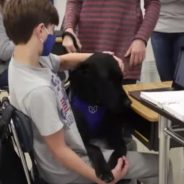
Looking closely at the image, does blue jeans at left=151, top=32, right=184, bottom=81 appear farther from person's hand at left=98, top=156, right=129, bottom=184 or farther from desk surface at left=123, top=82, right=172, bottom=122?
person's hand at left=98, top=156, right=129, bottom=184

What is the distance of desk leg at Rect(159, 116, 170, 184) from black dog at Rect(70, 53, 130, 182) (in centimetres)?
15

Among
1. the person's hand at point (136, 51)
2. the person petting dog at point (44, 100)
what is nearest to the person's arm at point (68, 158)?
the person petting dog at point (44, 100)

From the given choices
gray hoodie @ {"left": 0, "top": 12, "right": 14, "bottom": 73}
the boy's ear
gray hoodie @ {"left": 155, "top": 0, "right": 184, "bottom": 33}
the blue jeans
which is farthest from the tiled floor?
the boy's ear

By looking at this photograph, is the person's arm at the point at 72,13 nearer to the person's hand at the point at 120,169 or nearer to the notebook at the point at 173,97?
the notebook at the point at 173,97

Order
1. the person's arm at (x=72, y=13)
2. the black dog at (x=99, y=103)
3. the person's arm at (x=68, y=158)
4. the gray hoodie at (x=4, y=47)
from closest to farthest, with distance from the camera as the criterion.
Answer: the person's arm at (x=68, y=158) → the black dog at (x=99, y=103) → the person's arm at (x=72, y=13) → the gray hoodie at (x=4, y=47)

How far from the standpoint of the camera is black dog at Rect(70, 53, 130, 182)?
152 centimetres

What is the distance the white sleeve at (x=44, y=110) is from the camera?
1.35 m

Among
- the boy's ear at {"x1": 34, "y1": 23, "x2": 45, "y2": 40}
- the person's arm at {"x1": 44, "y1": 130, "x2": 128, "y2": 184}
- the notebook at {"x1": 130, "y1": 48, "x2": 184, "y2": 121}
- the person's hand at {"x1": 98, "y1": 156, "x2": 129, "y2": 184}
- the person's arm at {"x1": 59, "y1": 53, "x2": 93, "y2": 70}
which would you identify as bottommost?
the person's hand at {"x1": 98, "y1": 156, "x2": 129, "y2": 184}

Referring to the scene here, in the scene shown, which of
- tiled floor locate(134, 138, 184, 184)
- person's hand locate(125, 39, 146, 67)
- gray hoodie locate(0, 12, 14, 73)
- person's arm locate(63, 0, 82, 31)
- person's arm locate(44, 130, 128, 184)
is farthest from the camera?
gray hoodie locate(0, 12, 14, 73)

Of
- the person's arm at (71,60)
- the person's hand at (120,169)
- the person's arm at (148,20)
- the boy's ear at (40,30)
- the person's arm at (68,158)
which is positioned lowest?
the person's hand at (120,169)

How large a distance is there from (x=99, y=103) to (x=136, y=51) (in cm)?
39

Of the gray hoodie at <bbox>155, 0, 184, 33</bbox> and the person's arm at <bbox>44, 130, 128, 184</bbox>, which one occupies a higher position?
the gray hoodie at <bbox>155, 0, 184, 33</bbox>

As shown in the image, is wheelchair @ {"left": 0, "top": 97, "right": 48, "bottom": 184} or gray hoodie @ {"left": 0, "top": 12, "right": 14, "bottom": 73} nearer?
wheelchair @ {"left": 0, "top": 97, "right": 48, "bottom": 184}

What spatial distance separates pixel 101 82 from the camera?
4.97ft
